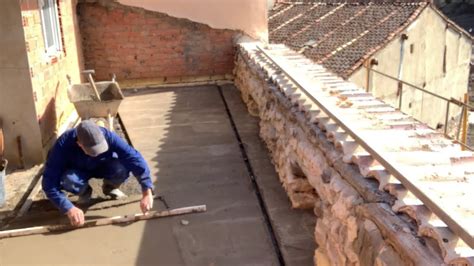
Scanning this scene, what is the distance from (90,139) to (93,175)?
0.72 metres

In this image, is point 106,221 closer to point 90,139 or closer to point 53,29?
point 90,139

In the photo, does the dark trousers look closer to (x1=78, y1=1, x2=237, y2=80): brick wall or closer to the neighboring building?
(x1=78, y1=1, x2=237, y2=80): brick wall

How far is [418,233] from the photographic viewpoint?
7.09 feet

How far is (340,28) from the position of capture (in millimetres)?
15445

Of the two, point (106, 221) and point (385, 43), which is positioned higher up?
point (385, 43)

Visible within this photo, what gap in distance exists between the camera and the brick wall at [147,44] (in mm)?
8641

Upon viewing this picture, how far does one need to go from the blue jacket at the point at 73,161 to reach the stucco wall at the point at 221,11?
194 inches

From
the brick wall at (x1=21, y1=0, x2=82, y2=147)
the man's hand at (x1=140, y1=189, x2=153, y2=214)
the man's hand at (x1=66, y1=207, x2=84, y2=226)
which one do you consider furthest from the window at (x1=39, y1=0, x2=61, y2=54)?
the man's hand at (x1=140, y1=189, x2=153, y2=214)

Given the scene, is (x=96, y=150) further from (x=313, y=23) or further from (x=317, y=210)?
(x=313, y=23)

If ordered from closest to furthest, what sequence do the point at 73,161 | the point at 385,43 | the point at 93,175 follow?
the point at 73,161
the point at 93,175
the point at 385,43

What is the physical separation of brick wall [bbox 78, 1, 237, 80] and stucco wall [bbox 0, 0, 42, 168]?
3.51 metres

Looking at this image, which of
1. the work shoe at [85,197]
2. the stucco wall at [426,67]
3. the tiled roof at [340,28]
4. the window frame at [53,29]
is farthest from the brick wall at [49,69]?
the stucco wall at [426,67]

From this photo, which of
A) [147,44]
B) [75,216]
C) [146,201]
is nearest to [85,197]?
[75,216]

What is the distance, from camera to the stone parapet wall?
225 centimetres
